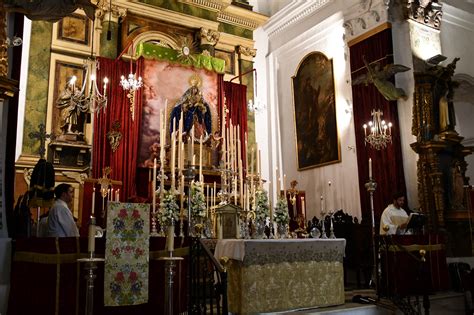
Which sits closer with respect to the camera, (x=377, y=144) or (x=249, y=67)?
(x=377, y=144)

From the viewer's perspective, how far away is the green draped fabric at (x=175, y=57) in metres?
11.8

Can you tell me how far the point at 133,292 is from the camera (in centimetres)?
514

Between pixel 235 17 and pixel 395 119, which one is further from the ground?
pixel 235 17

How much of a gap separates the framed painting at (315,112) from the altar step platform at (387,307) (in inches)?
209

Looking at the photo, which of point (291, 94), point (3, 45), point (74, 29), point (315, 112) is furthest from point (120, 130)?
point (291, 94)

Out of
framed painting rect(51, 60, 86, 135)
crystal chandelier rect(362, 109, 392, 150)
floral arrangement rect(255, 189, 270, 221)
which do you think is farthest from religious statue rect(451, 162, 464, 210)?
framed painting rect(51, 60, 86, 135)

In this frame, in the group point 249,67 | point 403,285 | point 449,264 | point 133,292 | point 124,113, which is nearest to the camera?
point 133,292

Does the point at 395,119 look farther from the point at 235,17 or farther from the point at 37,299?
the point at 37,299

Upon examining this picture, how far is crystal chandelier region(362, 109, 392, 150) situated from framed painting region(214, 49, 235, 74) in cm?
513

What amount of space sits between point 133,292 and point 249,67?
35.7 feet

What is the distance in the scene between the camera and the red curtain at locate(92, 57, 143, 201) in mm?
11258

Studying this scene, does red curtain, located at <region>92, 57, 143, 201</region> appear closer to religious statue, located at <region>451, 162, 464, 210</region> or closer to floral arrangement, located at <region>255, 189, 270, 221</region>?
floral arrangement, located at <region>255, 189, 270, 221</region>

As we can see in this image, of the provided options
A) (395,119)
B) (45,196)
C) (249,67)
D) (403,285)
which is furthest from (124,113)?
(403,285)

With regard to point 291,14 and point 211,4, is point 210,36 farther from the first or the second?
point 291,14
